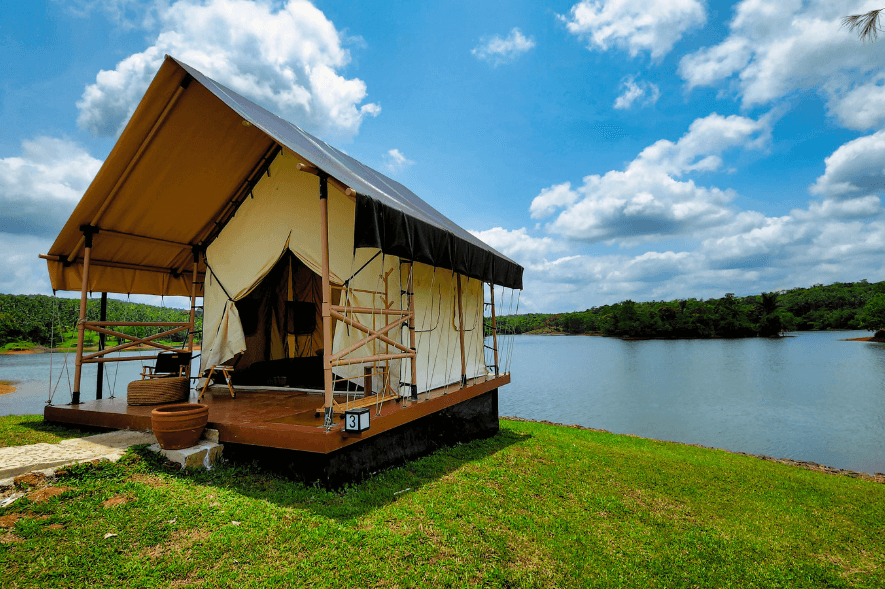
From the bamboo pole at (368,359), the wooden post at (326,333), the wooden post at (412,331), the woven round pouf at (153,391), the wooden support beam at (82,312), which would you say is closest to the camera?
the wooden post at (326,333)

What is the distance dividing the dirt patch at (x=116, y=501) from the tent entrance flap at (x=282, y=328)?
3.52 meters

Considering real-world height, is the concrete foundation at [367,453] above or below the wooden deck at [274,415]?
below

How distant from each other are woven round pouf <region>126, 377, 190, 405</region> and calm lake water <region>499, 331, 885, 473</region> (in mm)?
10947

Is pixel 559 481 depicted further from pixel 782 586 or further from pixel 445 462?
pixel 782 586

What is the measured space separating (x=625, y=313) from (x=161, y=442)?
188 feet

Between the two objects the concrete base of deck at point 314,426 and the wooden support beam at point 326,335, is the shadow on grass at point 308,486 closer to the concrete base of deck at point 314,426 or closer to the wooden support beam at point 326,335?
the concrete base of deck at point 314,426

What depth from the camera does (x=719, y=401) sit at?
1714 cm

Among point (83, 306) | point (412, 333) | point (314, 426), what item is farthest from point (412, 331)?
point (83, 306)

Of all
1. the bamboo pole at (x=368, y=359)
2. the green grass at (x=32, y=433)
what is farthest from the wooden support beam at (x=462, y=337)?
the green grass at (x=32, y=433)

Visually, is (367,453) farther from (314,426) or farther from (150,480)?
(150,480)

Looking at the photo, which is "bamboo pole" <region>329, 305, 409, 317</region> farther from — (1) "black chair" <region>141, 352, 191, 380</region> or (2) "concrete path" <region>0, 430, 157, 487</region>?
(1) "black chair" <region>141, 352, 191, 380</region>

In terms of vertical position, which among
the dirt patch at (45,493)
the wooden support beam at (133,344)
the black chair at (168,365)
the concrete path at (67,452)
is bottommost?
the dirt patch at (45,493)

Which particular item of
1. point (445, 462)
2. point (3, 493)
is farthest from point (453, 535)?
point (3, 493)

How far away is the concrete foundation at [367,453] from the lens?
399cm
